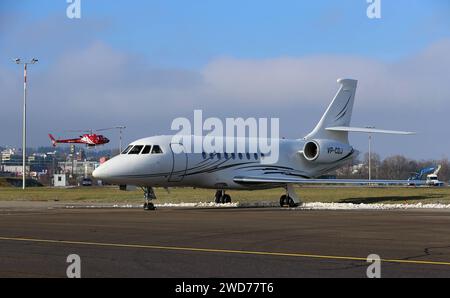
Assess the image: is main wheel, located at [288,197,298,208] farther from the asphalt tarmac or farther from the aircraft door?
the asphalt tarmac

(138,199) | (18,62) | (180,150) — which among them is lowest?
(138,199)

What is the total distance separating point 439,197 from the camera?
39.9 metres

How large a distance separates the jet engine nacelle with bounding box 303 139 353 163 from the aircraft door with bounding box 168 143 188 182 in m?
9.28

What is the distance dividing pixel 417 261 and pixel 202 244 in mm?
4695

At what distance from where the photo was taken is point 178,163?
108 feet

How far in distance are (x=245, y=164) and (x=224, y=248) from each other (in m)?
22.9

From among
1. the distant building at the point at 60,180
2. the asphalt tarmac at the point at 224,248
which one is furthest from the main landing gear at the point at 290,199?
the distant building at the point at 60,180

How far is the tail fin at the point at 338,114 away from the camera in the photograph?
41.3 m

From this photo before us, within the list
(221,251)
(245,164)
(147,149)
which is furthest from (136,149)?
(221,251)

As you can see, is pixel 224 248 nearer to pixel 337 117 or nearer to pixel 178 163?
pixel 178 163

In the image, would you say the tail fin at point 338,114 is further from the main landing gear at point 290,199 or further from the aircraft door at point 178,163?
the aircraft door at point 178,163

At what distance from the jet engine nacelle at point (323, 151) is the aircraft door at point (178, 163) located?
9.28 meters
